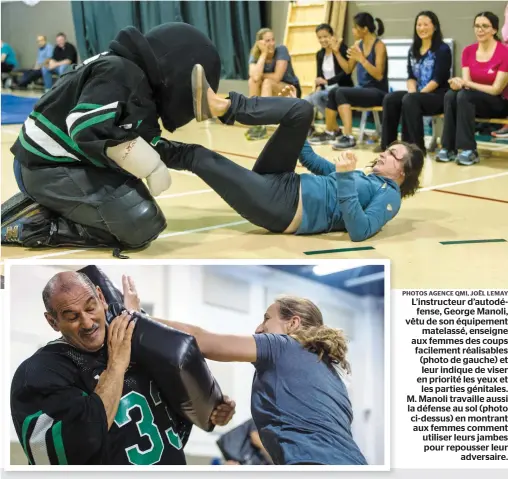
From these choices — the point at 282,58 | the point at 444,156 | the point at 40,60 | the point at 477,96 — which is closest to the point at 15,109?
the point at 282,58

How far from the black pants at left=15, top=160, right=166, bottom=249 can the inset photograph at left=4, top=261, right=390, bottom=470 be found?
1.08m

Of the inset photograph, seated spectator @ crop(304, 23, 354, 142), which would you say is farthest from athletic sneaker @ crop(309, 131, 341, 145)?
the inset photograph

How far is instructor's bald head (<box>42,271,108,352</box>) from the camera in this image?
1440mm

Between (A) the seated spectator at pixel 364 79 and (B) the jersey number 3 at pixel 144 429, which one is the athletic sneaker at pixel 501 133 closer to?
(A) the seated spectator at pixel 364 79

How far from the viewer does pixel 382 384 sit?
4.74 feet

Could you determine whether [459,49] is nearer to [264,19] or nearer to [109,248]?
[264,19]

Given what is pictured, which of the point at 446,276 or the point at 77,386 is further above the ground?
the point at 77,386

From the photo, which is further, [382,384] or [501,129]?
[501,129]

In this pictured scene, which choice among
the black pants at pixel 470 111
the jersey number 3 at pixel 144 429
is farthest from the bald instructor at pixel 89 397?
the black pants at pixel 470 111

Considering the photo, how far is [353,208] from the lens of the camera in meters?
2.61

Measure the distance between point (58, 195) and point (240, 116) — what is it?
660 millimetres

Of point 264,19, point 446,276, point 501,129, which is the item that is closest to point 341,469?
point 446,276

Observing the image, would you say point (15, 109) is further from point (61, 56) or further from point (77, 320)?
point (77, 320)

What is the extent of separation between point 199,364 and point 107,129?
44.6 inches
